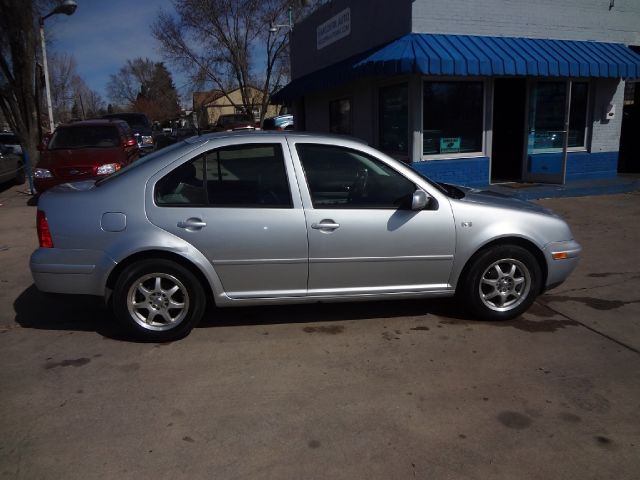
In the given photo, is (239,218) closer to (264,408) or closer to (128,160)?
(264,408)

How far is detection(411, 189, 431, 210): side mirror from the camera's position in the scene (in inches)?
162

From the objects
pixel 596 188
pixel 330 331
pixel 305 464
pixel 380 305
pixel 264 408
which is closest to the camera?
pixel 305 464

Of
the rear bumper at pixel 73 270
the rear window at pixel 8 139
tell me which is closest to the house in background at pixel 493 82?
the rear bumper at pixel 73 270

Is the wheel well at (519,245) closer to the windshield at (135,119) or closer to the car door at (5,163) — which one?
the car door at (5,163)

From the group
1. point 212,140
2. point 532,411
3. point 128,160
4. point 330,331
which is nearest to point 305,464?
point 532,411

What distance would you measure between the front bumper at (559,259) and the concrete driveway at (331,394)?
0.39 metres

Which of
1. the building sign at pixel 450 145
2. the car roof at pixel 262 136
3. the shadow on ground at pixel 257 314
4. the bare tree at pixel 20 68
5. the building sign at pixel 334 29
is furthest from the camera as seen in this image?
the bare tree at pixel 20 68

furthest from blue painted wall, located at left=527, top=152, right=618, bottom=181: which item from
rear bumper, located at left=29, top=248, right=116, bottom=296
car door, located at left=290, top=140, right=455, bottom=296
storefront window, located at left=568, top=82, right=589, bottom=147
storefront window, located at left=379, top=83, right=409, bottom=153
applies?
rear bumper, located at left=29, top=248, right=116, bottom=296

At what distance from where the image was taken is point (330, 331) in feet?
14.4

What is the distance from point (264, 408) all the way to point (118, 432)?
2.77 feet

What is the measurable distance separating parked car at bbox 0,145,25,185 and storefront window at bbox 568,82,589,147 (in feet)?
44.6

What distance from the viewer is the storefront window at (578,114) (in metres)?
11.5

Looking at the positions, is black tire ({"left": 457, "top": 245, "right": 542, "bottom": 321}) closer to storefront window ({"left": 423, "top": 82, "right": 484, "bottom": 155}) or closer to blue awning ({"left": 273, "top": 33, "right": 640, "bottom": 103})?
blue awning ({"left": 273, "top": 33, "right": 640, "bottom": 103})

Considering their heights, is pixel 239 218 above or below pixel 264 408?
above
